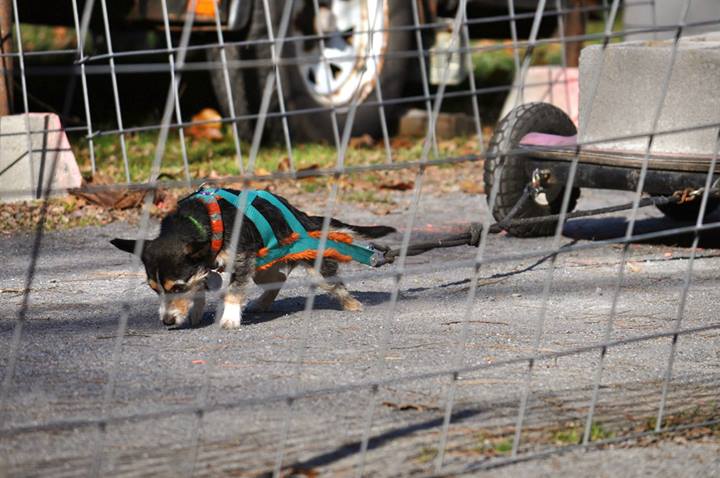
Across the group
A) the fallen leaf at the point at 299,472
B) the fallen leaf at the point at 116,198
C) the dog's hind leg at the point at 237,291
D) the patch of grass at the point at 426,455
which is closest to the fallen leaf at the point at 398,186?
the fallen leaf at the point at 116,198

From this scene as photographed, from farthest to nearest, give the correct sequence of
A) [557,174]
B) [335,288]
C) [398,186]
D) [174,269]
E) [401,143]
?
[401,143] → [398,186] → [557,174] → [335,288] → [174,269]

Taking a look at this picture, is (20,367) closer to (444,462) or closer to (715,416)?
(444,462)

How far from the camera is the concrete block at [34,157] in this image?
688cm

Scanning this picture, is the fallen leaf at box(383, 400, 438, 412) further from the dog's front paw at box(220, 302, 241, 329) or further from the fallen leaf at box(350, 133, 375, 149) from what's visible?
the fallen leaf at box(350, 133, 375, 149)

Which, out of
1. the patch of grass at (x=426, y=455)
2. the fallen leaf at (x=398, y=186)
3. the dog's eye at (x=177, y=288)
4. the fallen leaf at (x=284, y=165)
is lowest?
the fallen leaf at (x=398, y=186)

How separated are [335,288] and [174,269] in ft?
2.30

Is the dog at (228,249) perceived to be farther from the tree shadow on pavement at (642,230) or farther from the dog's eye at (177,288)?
the tree shadow on pavement at (642,230)

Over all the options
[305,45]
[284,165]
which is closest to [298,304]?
[284,165]

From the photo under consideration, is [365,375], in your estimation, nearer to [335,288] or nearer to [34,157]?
[335,288]

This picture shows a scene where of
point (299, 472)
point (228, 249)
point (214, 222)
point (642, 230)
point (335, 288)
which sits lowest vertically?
point (642, 230)

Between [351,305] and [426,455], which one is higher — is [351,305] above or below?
below

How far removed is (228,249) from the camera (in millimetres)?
4535

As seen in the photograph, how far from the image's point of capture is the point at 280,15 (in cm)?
873

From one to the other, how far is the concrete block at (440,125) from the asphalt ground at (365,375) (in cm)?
A: 385
